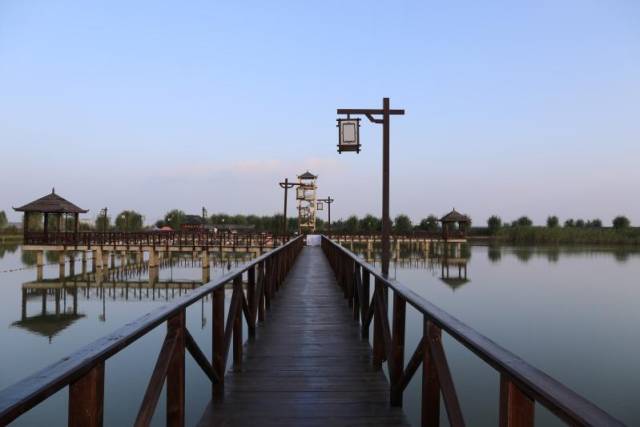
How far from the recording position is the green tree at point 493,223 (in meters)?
56.2

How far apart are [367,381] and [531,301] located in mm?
12655

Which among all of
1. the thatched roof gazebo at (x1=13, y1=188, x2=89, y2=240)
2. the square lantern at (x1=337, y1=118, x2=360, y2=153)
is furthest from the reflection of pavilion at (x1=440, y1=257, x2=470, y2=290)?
the thatched roof gazebo at (x1=13, y1=188, x2=89, y2=240)

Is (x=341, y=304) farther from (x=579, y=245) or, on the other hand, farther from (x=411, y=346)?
(x=579, y=245)

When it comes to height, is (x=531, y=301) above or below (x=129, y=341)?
below

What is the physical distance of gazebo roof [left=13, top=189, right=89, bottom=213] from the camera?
23.6m

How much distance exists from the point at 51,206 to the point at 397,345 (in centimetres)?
2573

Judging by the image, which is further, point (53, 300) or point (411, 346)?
point (53, 300)

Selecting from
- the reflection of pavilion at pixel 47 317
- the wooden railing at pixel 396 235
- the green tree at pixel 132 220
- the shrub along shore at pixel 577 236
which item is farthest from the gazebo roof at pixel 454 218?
the green tree at pixel 132 220

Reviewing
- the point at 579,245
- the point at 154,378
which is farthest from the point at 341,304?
the point at 579,245

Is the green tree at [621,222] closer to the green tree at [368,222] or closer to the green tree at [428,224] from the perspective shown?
the green tree at [428,224]

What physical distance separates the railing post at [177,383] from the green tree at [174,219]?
56.2 metres

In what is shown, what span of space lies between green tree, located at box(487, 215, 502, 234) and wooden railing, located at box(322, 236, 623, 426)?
56.8 meters

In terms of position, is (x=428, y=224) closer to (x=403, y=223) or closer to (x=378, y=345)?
(x=403, y=223)

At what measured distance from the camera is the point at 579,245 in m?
45.1
